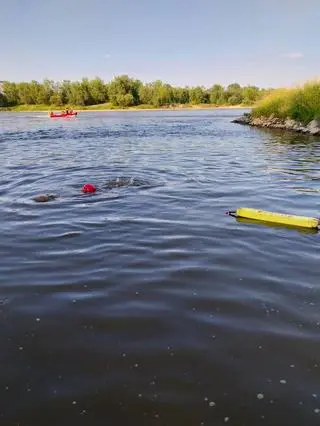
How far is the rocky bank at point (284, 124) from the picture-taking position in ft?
108

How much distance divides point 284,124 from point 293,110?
58.8 inches

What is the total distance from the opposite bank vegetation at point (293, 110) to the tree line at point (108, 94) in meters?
99.4

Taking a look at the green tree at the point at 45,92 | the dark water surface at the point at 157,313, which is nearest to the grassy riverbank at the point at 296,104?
the dark water surface at the point at 157,313

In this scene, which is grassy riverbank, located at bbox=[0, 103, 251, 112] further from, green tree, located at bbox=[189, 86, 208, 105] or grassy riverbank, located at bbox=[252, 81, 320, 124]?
grassy riverbank, located at bbox=[252, 81, 320, 124]

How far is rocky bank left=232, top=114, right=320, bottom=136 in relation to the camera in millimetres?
33031

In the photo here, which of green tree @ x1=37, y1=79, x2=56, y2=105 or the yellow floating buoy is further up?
green tree @ x1=37, y1=79, x2=56, y2=105

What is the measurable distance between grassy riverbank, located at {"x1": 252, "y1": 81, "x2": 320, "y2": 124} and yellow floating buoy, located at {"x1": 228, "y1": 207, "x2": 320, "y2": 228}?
26641 millimetres

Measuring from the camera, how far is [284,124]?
129ft

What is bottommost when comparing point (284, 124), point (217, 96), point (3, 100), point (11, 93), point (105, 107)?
point (284, 124)

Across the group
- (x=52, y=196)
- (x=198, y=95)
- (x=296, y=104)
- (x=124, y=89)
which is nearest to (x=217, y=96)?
(x=198, y=95)

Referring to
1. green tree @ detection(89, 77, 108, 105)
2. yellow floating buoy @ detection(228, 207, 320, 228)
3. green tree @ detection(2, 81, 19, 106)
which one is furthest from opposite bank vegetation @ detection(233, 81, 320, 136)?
green tree @ detection(2, 81, 19, 106)

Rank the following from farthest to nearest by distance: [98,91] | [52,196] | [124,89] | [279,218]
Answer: [98,91]
[124,89]
[52,196]
[279,218]

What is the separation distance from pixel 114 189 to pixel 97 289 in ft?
26.5

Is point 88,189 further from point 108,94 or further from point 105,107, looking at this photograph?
point 108,94
